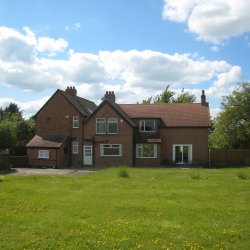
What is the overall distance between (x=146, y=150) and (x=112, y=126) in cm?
437

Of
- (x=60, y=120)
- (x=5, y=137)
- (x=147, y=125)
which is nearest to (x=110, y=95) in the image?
(x=147, y=125)

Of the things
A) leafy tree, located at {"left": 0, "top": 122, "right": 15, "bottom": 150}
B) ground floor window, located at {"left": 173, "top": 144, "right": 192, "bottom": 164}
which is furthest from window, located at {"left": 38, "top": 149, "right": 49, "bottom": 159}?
ground floor window, located at {"left": 173, "top": 144, "right": 192, "bottom": 164}

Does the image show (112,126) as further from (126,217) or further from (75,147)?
(126,217)

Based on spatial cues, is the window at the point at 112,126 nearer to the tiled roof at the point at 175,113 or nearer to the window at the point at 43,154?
the tiled roof at the point at 175,113

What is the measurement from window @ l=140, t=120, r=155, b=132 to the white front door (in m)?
5.98

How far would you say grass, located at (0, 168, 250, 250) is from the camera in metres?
9.45

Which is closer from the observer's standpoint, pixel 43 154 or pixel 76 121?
pixel 43 154

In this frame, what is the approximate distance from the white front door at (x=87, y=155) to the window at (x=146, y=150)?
503cm

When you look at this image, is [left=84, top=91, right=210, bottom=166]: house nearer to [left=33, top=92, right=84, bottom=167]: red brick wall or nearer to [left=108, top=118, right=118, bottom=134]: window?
[left=108, top=118, right=118, bottom=134]: window

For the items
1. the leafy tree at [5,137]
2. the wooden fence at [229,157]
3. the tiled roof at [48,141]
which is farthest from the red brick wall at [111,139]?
the wooden fence at [229,157]

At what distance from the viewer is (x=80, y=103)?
44.7 metres

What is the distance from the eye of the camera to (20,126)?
51.3 metres

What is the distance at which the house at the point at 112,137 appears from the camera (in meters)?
39.2

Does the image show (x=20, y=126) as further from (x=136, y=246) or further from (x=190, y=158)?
(x=136, y=246)
